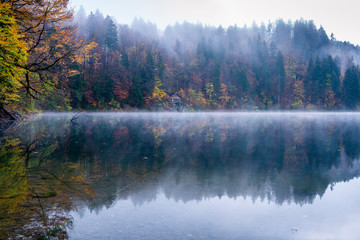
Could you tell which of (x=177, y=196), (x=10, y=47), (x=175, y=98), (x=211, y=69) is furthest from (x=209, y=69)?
(x=177, y=196)

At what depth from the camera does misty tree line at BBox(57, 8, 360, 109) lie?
260ft

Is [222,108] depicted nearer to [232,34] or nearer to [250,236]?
[232,34]

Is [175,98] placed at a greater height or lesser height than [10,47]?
greater

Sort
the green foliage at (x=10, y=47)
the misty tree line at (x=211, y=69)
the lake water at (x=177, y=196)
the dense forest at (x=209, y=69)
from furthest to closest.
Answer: the misty tree line at (x=211, y=69) → the dense forest at (x=209, y=69) → the green foliage at (x=10, y=47) → the lake water at (x=177, y=196)

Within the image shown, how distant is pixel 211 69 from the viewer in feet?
348

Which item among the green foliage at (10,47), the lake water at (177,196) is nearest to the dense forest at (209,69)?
the green foliage at (10,47)

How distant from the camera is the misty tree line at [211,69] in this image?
79.2 metres

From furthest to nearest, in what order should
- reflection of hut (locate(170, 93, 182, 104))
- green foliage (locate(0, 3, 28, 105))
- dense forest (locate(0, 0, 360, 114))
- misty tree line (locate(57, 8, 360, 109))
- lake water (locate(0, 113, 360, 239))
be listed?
reflection of hut (locate(170, 93, 182, 104))
misty tree line (locate(57, 8, 360, 109))
dense forest (locate(0, 0, 360, 114))
green foliage (locate(0, 3, 28, 105))
lake water (locate(0, 113, 360, 239))

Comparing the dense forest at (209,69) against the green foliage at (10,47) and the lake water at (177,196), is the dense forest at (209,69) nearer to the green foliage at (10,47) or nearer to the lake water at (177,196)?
the green foliage at (10,47)

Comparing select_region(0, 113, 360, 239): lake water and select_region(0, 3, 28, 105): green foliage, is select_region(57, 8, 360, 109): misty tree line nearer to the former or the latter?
select_region(0, 3, 28, 105): green foliage

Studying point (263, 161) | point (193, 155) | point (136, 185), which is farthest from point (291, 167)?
point (136, 185)

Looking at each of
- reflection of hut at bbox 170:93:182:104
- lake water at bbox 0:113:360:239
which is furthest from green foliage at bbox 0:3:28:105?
reflection of hut at bbox 170:93:182:104

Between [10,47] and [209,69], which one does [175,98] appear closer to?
→ [209,69]

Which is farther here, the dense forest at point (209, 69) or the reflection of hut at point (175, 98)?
the reflection of hut at point (175, 98)
